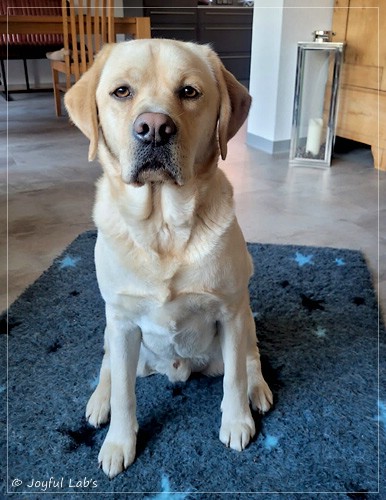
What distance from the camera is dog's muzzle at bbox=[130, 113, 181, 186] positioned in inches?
33.0

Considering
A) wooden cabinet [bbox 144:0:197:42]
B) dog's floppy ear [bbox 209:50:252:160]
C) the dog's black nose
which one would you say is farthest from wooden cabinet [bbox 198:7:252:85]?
the dog's black nose

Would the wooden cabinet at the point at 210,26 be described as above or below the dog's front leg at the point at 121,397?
above

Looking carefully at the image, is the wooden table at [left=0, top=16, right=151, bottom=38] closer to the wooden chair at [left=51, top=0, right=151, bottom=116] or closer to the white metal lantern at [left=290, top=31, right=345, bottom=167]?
the wooden chair at [left=51, top=0, right=151, bottom=116]

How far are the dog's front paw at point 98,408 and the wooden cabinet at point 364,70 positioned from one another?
2.43 metres

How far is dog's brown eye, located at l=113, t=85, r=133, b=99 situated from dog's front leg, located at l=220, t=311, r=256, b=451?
0.49 metres

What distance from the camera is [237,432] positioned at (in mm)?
1078

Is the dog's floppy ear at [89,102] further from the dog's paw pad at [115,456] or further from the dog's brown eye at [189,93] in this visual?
the dog's paw pad at [115,456]

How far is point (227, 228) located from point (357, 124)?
2497 millimetres

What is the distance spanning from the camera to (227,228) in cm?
98

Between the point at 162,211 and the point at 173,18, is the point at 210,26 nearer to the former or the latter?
the point at 173,18

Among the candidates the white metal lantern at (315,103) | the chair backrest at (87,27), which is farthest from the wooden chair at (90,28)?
the white metal lantern at (315,103)

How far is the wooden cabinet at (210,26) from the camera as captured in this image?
250 inches

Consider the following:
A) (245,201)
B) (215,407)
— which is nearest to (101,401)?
(215,407)

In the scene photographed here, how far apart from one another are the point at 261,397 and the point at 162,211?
0.53 metres
